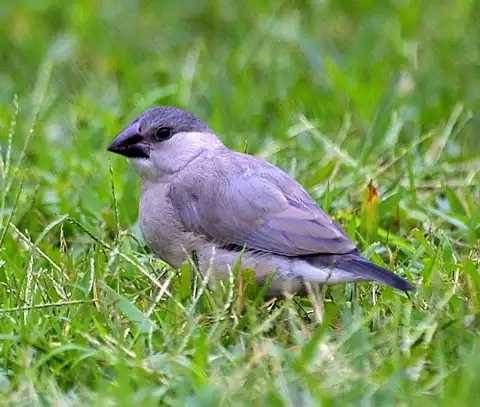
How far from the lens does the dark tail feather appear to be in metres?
3.85

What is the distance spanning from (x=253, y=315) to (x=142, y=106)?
2824 millimetres

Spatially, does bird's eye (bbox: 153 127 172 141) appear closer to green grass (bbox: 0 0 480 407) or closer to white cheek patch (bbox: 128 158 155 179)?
white cheek patch (bbox: 128 158 155 179)

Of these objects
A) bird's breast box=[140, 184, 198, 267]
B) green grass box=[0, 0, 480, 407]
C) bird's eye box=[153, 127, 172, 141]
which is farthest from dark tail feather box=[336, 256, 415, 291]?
bird's eye box=[153, 127, 172, 141]

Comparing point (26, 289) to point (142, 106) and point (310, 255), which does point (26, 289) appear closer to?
point (310, 255)

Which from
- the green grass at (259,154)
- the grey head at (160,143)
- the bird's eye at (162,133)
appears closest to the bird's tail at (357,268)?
the green grass at (259,154)

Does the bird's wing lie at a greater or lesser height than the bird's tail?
greater

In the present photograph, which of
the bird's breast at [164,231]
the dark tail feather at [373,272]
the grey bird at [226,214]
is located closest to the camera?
the dark tail feather at [373,272]

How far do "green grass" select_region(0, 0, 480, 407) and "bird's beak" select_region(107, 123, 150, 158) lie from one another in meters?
0.24

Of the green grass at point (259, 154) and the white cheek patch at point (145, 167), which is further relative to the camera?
the white cheek patch at point (145, 167)

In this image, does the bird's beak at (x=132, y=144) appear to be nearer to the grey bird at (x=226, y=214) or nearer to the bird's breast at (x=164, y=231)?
the grey bird at (x=226, y=214)

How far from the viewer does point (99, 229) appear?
5066 millimetres

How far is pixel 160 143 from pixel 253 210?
0.59m

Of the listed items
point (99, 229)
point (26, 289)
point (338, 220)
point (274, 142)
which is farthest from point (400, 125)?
point (26, 289)

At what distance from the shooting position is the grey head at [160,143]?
15.4 ft
